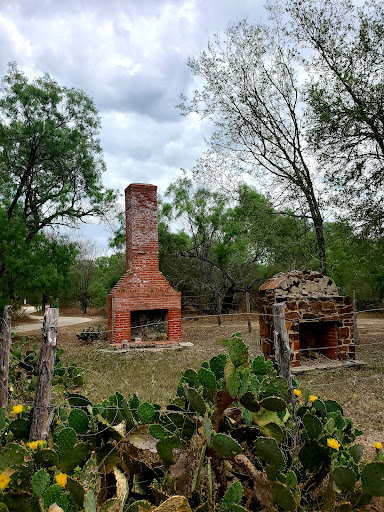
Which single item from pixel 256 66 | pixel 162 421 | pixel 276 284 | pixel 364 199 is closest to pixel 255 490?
pixel 162 421

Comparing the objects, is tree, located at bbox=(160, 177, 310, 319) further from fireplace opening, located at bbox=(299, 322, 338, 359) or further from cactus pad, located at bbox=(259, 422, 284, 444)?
cactus pad, located at bbox=(259, 422, 284, 444)

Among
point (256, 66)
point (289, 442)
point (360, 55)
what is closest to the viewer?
point (289, 442)

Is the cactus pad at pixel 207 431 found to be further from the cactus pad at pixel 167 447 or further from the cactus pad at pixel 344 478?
the cactus pad at pixel 344 478

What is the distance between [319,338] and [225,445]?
6604 millimetres

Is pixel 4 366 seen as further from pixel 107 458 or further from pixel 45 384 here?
pixel 107 458

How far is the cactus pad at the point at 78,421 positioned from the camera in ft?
7.55

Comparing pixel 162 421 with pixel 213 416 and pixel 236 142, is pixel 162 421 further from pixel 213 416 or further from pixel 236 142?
pixel 236 142

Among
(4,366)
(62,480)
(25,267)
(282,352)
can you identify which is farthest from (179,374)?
(25,267)

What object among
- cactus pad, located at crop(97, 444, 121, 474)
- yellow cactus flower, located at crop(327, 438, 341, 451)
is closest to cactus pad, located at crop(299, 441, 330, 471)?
yellow cactus flower, located at crop(327, 438, 341, 451)

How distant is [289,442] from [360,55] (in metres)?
9.79

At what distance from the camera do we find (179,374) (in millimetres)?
7000

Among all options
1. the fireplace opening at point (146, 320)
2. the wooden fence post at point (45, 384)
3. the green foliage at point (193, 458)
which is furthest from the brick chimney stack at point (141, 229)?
the green foliage at point (193, 458)

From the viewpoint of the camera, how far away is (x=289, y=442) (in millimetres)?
2930

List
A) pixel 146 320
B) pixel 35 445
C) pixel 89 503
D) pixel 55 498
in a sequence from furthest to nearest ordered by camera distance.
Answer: pixel 146 320 < pixel 35 445 < pixel 55 498 < pixel 89 503
